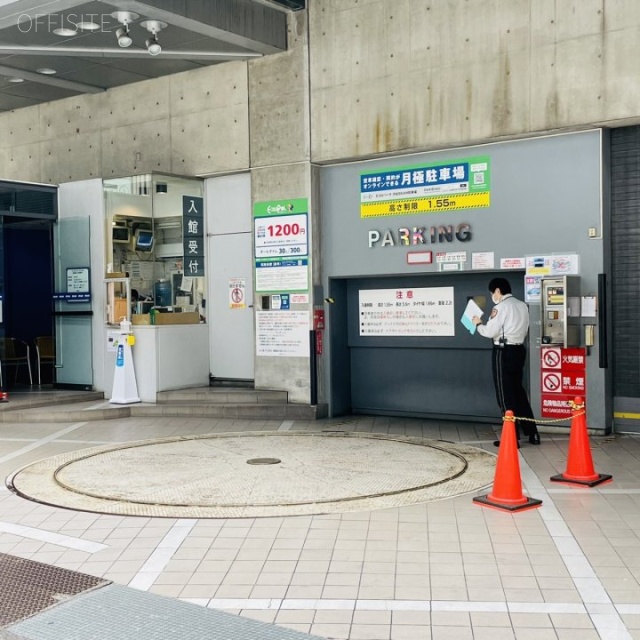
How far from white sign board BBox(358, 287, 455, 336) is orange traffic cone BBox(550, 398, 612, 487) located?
344 cm

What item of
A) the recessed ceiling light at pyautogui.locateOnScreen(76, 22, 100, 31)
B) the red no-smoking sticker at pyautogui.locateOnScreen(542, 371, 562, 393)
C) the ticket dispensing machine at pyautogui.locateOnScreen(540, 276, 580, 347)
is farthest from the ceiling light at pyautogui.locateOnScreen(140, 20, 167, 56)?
the red no-smoking sticker at pyautogui.locateOnScreen(542, 371, 562, 393)

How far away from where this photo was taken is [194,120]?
11.7m

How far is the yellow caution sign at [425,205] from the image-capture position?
9.48 meters

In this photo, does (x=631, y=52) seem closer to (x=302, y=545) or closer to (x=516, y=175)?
(x=516, y=175)

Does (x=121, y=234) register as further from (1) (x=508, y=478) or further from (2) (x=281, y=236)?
(1) (x=508, y=478)

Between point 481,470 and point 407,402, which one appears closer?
point 481,470

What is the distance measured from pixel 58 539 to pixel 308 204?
6160mm

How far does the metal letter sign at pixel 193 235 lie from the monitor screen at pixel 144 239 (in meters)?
0.49

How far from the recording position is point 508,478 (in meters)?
6.01

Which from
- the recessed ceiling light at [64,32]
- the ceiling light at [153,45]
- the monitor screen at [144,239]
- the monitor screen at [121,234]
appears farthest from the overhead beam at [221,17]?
the monitor screen at [121,234]

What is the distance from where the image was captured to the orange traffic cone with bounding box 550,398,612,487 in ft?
21.7

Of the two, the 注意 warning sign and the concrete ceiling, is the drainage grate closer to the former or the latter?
Answer: the 注意 warning sign

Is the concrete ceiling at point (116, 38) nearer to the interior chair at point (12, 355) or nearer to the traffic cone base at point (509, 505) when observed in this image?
the interior chair at point (12, 355)

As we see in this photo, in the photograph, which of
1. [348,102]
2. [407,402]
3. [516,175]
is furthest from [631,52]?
[407,402]
